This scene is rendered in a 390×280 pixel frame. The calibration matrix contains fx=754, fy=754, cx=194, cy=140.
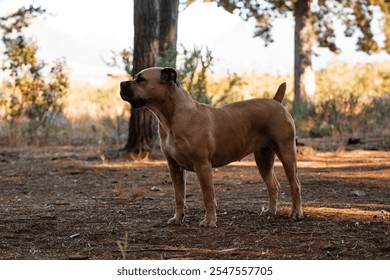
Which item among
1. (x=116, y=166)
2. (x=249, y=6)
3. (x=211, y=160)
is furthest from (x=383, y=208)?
(x=249, y=6)

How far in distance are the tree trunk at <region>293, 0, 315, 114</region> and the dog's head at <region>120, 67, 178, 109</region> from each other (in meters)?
18.5

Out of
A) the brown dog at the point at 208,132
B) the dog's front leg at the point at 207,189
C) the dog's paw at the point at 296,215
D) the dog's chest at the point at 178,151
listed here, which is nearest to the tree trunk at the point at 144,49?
the brown dog at the point at 208,132

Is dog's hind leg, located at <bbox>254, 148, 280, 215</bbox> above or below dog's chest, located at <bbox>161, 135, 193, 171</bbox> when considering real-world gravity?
below

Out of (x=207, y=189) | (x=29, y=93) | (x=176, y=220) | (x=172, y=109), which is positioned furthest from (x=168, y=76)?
(x=29, y=93)

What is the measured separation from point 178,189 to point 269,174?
1.08 metres

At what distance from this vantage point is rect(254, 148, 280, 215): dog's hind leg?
7552 millimetres

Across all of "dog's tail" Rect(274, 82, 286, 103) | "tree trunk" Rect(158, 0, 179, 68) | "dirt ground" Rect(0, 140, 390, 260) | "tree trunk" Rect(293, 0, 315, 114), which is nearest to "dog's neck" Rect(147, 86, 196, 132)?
"dirt ground" Rect(0, 140, 390, 260)

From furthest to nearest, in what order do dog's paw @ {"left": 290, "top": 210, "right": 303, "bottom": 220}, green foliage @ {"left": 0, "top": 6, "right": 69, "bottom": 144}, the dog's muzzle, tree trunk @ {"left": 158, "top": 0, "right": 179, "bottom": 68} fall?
green foliage @ {"left": 0, "top": 6, "right": 69, "bottom": 144} → tree trunk @ {"left": 158, "top": 0, "right": 179, "bottom": 68} → dog's paw @ {"left": 290, "top": 210, "right": 303, "bottom": 220} → the dog's muzzle

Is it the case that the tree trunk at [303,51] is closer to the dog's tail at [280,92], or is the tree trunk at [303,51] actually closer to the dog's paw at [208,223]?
the dog's tail at [280,92]

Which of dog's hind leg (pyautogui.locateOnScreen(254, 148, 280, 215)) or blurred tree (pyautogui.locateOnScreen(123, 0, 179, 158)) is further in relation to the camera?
blurred tree (pyautogui.locateOnScreen(123, 0, 179, 158))

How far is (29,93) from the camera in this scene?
18125 millimetres

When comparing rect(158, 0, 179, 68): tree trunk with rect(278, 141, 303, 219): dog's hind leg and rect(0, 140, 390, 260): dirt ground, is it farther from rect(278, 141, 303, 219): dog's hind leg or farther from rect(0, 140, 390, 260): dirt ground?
rect(278, 141, 303, 219): dog's hind leg

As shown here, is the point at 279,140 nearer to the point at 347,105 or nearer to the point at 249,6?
the point at 347,105

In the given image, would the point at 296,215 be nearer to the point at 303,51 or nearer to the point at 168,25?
the point at 168,25
